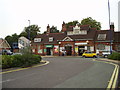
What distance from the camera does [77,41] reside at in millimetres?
41875

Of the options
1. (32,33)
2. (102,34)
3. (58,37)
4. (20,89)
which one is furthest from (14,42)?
(20,89)

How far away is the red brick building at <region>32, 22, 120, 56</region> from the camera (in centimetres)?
3991

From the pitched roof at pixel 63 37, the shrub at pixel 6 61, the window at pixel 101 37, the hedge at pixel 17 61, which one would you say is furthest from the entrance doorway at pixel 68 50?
the shrub at pixel 6 61

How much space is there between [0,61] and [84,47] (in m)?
30.2

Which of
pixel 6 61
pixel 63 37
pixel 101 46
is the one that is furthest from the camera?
pixel 63 37

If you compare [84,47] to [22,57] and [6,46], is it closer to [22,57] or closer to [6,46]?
[22,57]

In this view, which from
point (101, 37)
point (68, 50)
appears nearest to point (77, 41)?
point (68, 50)

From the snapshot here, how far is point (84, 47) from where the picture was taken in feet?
136

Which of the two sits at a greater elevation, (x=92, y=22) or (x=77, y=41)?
(x=92, y=22)

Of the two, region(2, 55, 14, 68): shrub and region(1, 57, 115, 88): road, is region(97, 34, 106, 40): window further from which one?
region(2, 55, 14, 68): shrub

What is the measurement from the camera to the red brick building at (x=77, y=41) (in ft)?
131

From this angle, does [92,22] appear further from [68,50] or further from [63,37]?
[68,50]

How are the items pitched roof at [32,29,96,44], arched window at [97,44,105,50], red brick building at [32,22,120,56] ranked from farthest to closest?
pitched roof at [32,29,96,44] < red brick building at [32,22,120,56] < arched window at [97,44,105,50]

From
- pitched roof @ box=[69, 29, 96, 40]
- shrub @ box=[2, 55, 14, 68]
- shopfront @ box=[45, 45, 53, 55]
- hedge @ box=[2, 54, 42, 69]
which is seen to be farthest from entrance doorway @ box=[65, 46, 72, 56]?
shrub @ box=[2, 55, 14, 68]
